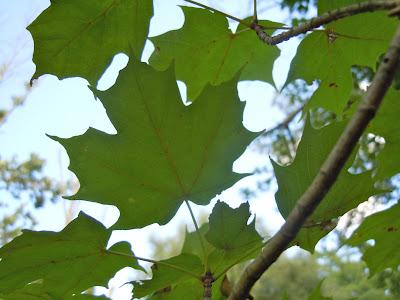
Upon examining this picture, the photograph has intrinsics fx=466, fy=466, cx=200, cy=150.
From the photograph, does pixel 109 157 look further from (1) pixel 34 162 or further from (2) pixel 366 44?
(1) pixel 34 162

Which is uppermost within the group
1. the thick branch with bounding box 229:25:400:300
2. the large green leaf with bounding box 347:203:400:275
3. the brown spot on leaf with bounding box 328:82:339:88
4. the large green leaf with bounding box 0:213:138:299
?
the brown spot on leaf with bounding box 328:82:339:88

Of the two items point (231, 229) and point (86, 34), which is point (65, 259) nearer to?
point (231, 229)

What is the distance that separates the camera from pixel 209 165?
61 cm

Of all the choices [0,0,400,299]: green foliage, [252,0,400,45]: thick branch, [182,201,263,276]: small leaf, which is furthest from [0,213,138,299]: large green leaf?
[252,0,400,45]: thick branch

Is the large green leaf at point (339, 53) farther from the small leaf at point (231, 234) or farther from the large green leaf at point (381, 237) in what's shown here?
the small leaf at point (231, 234)

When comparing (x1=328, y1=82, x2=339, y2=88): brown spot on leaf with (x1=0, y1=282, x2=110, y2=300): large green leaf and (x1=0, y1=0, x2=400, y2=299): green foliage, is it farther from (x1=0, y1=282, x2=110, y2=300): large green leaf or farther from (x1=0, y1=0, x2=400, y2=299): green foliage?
(x1=0, y1=282, x2=110, y2=300): large green leaf

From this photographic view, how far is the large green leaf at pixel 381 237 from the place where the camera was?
75cm

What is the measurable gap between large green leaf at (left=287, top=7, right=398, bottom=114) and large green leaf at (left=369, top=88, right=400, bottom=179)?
0.15m

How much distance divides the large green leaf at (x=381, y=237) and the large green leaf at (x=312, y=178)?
15 centimetres

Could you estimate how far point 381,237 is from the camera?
79 centimetres

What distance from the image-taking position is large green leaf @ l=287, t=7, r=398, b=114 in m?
0.83

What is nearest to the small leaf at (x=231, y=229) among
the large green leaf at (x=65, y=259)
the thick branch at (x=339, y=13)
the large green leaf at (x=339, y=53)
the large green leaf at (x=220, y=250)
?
the large green leaf at (x=220, y=250)

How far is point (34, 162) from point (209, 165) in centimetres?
622

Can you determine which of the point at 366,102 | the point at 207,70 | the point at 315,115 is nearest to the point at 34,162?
the point at 315,115
